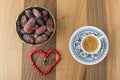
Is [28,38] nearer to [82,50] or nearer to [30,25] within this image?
[30,25]

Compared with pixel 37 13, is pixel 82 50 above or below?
below

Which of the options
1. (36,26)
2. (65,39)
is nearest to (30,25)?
(36,26)

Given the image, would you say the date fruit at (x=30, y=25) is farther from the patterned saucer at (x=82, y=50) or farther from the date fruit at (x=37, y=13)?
the patterned saucer at (x=82, y=50)

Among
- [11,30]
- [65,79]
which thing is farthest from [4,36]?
[65,79]

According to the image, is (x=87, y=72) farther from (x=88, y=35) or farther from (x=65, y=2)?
(x=65, y=2)

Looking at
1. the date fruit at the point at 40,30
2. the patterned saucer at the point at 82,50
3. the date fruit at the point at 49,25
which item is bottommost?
the patterned saucer at the point at 82,50

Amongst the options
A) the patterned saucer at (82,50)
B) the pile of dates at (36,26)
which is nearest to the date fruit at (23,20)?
the pile of dates at (36,26)
